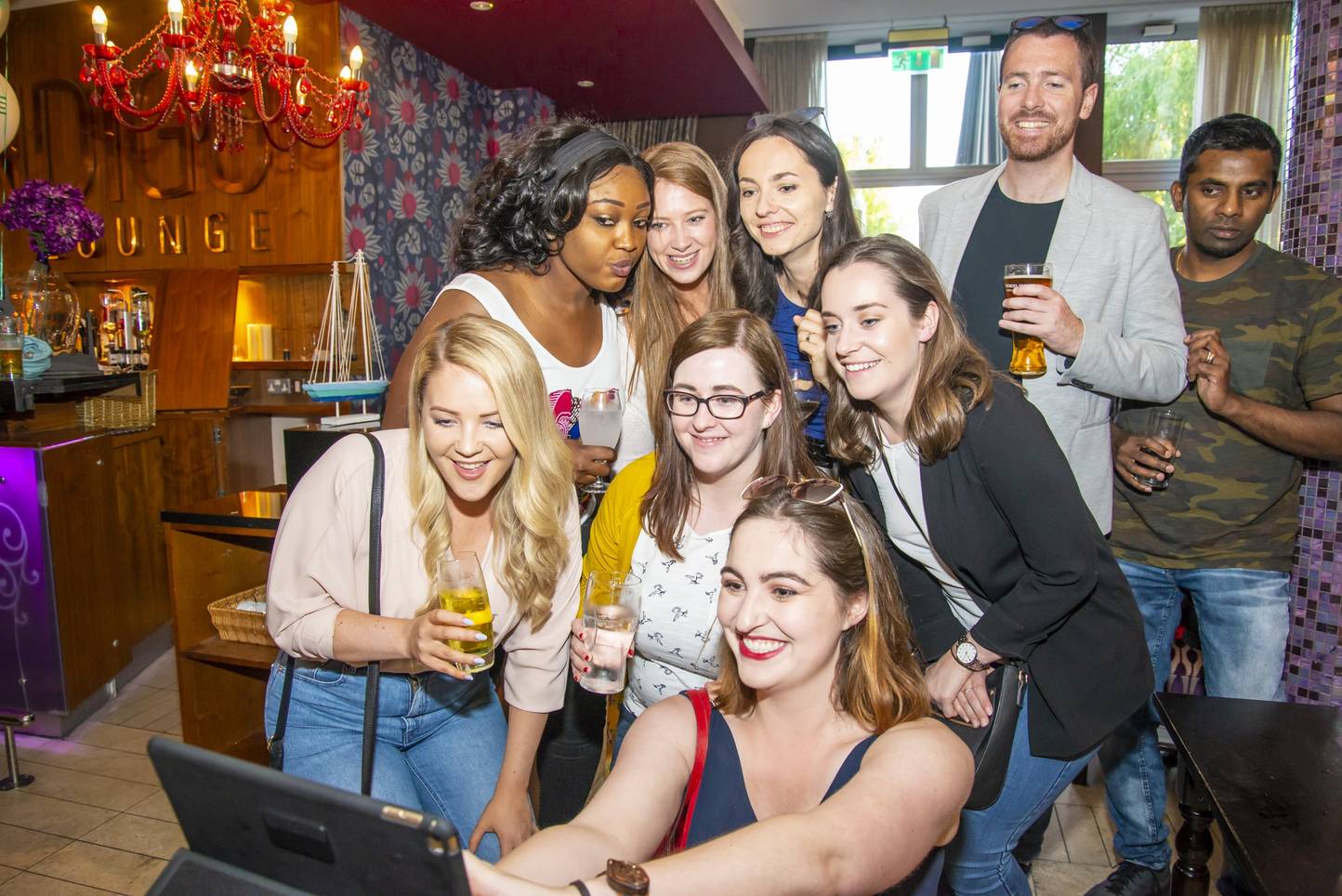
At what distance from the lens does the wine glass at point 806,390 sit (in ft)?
7.23

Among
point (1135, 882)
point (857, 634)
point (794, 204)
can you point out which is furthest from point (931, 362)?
point (1135, 882)

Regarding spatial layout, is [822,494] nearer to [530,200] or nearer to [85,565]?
[530,200]

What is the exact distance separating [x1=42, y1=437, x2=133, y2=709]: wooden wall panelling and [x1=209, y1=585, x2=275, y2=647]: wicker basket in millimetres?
1005

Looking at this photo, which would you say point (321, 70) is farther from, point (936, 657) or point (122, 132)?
point (936, 657)

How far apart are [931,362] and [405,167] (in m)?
5.10

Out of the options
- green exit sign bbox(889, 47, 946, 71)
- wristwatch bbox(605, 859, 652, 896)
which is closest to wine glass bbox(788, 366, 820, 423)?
wristwatch bbox(605, 859, 652, 896)

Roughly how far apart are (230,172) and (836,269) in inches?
200

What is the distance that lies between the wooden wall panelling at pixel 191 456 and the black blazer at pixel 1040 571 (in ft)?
15.4

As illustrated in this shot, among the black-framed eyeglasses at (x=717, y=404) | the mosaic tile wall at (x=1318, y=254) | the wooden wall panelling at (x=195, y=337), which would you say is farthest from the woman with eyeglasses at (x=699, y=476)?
the wooden wall panelling at (x=195, y=337)

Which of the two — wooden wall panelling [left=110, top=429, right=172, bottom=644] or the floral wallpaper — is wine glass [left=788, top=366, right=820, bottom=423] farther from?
the floral wallpaper

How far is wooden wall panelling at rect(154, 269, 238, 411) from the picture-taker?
216 inches

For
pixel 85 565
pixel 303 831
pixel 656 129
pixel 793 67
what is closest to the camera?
pixel 303 831

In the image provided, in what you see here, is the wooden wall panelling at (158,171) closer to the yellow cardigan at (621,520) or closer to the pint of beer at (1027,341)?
the yellow cardigan at (621,520)

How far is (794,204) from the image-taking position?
2.32 meters
